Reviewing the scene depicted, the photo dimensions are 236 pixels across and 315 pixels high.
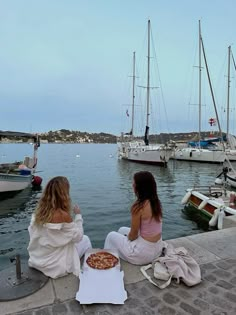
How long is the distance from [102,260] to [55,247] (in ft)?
2.27

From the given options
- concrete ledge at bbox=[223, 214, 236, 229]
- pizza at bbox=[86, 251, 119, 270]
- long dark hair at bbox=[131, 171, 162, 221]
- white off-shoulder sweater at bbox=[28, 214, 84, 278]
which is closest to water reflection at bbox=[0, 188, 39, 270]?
white off-shoulder sweater at bbox=[28, 214, 84, 278]

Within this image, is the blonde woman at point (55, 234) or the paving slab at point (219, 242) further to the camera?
the paving slab at point (219, 242)

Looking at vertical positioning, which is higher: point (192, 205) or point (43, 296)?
point (43, 296)

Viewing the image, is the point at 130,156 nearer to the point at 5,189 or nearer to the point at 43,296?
the point at 5,189

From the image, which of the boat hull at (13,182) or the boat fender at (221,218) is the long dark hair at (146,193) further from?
the boat hull at (13,182)

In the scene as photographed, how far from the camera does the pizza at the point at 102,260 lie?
136 inches

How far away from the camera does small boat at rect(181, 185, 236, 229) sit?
26.6ft

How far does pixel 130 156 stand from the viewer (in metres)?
34.4

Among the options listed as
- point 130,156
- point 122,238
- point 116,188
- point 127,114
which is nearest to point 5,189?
point 116,188

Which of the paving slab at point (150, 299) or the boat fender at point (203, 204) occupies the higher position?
the paving slab at point (150, 299)

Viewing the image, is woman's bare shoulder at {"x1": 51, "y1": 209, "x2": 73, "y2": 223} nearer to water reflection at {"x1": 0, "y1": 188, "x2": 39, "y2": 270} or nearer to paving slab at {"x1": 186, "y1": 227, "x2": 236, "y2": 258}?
paving slab at {"x1": 186, "y1": 227, "x2": 236, "y2": 258}

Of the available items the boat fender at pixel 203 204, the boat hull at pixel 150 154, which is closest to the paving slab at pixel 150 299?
the boat fender at pixel 203 204

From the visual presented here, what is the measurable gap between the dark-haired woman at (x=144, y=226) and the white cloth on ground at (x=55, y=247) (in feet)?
2.48

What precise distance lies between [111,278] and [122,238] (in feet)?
2.39
